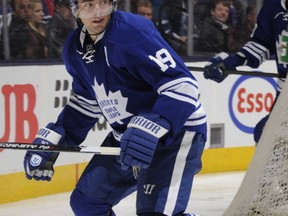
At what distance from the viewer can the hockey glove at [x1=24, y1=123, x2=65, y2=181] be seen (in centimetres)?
341

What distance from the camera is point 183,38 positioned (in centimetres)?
713

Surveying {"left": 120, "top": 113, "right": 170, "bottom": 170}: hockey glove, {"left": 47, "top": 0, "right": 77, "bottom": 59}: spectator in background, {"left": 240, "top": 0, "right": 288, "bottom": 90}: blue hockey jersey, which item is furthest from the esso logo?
{"left": 120, "top": 113, "right": 170, "bottom": 170}: hockey glove

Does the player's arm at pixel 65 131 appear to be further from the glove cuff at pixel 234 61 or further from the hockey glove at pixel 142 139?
A: the glove cuff at pixel 234 61

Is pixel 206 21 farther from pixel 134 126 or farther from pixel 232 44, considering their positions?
pixel 134 126

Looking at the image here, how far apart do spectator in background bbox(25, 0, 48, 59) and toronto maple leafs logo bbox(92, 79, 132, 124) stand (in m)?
2.70

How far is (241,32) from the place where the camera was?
296 inches

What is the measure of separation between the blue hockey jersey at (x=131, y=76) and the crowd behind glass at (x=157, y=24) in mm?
2501

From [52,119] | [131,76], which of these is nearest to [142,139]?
[131,76]

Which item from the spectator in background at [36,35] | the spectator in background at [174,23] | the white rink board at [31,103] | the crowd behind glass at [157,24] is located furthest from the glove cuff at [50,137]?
the spectator in background at [174,23]

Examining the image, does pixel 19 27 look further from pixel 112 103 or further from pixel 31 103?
pixel 112 103

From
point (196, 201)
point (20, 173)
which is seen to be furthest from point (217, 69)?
point (20, 173)

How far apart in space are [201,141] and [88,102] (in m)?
0.44

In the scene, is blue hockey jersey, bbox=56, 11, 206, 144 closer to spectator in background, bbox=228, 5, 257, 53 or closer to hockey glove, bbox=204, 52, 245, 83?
hockey glove, bbox=204, 52, 245, 83

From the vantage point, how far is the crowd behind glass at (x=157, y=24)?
19.6 feet
